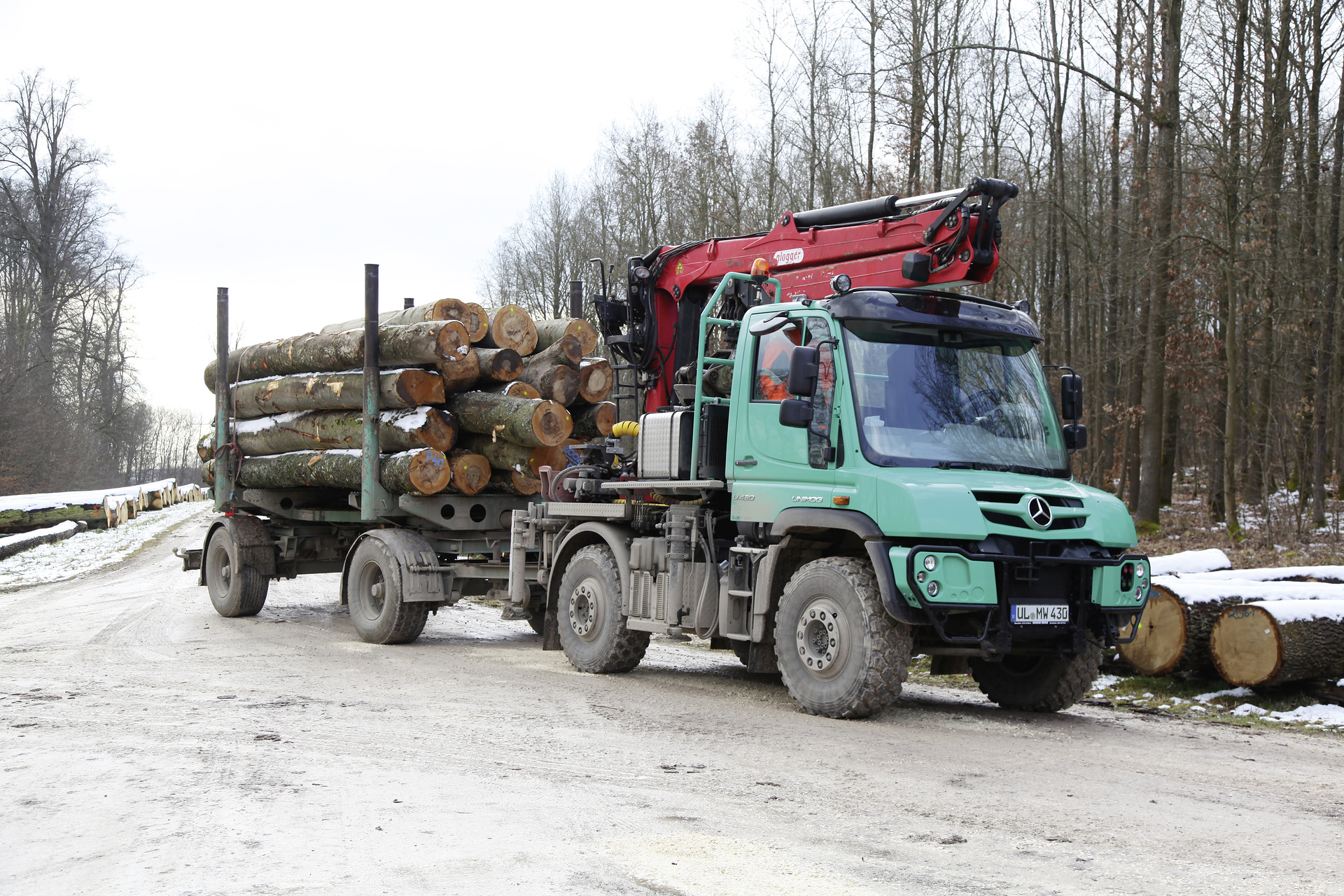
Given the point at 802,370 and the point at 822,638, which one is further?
the point at 822,638

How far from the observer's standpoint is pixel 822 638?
799 centimetres

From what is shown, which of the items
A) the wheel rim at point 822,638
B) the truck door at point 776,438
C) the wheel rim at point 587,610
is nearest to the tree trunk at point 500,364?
the wheel rim at point 587,610

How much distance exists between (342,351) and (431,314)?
1243 mm

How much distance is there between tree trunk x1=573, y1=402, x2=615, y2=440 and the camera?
12.7m

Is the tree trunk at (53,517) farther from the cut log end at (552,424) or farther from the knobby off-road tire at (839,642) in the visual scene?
the knobby off-road tire at (839,642)

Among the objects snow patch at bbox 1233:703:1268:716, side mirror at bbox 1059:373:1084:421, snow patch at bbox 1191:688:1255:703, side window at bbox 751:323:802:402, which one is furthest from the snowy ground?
snow patch at bbox 1233:703:1268:716

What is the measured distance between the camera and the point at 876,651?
7.53 meters

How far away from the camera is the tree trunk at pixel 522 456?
12.2 meters

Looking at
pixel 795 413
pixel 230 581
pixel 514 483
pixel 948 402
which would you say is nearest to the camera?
pixel 795 413

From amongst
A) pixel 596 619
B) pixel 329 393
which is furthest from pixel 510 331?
pixel 596 619

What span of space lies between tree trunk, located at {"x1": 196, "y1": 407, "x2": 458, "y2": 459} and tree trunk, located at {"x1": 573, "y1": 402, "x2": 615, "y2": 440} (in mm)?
1350

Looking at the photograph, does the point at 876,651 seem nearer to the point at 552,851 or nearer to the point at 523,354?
the point at 552,851

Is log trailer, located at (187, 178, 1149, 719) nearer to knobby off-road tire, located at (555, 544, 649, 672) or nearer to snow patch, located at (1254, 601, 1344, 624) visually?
knobby off-road tire, located at (555, 544, 649, 672)

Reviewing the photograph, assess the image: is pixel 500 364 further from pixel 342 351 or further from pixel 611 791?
pixel 611 791
